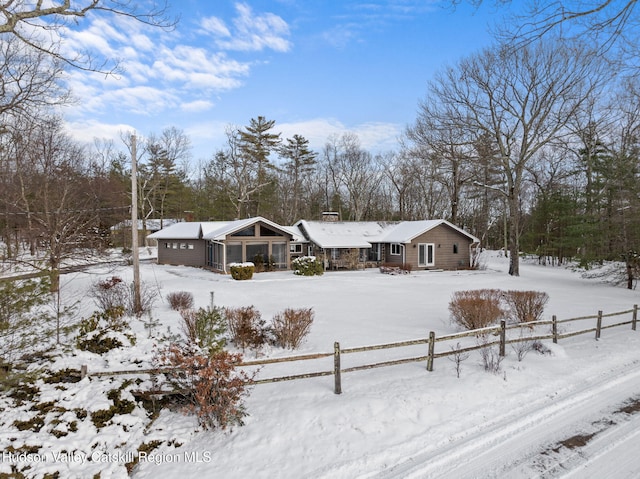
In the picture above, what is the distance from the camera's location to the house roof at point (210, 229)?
80.8 ft

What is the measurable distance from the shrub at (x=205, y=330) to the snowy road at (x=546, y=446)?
4228 mm

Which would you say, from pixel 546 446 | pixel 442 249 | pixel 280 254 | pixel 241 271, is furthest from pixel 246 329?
pixel 442 249

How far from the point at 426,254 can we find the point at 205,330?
919 inches

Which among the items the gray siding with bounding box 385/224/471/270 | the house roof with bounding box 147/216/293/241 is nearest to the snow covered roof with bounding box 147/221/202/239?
the house roof with bounding box 147/216/293/241

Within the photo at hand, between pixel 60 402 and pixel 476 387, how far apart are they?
267 inches

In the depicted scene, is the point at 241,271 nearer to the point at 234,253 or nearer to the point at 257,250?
the point at 234,253

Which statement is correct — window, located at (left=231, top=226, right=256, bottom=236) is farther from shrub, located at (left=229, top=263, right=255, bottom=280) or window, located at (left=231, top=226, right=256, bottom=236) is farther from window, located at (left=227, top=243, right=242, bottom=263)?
shrub, located at (left=229, top=263, right=255, bottom=280)

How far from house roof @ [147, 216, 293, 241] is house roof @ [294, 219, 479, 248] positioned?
266cm

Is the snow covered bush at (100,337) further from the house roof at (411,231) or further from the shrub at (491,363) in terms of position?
the house roof at (411,231)

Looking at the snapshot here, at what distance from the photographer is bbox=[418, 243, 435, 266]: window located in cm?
2848

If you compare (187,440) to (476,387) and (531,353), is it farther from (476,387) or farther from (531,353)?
(531,353)

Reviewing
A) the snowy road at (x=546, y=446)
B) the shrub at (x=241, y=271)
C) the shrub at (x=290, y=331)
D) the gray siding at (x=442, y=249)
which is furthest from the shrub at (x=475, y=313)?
the gray siding at (x=442, y=249)

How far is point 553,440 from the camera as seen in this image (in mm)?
4957

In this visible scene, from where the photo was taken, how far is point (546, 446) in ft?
15.8
